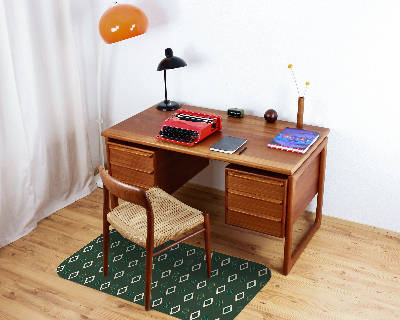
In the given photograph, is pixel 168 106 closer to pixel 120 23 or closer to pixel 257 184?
Answer: pixel 120 23

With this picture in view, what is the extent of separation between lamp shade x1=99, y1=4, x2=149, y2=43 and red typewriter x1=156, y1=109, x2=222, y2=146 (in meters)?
0.59

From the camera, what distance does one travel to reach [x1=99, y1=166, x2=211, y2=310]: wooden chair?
6.88ft

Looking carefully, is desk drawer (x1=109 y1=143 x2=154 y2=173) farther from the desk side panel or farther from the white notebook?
the desk side panel

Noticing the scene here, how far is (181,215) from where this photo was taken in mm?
2375

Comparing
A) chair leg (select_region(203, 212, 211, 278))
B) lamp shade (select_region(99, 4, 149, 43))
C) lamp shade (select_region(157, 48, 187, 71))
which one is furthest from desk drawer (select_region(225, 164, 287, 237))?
lamp shade (select_region(99, 4, 149, 43))

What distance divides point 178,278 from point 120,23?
1.53 metres

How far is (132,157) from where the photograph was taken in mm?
2738

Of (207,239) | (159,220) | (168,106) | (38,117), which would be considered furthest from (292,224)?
(38,117)

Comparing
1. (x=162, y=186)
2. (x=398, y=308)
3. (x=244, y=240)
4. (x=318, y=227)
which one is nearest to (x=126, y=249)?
(x=162, y=186)

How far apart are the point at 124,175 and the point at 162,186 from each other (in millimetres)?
251

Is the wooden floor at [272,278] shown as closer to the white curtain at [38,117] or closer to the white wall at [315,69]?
the white curtain at [38,117]

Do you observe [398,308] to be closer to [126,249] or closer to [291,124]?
[291,124]

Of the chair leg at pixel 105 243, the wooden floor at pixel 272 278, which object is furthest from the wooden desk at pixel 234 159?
the chair leg at pixel 105 243

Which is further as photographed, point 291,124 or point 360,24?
point 291,124
